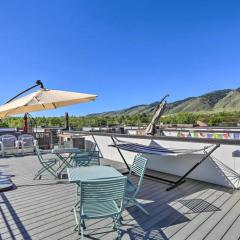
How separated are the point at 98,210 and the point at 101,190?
27 centimetres

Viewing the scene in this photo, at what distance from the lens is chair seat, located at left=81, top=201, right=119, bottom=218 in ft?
8.19

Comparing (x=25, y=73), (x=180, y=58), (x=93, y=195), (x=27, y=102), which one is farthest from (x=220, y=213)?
(x=180, y=58)

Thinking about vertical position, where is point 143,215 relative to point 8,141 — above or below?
below

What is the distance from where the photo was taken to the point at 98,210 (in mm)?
2572

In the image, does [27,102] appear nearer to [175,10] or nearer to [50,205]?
[50,205]

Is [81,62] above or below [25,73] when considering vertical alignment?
above

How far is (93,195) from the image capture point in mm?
2432

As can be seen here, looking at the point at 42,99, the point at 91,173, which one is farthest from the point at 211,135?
the point at 91,173

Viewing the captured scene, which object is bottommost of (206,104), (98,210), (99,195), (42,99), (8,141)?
(98,210)

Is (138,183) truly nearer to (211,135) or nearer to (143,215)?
(143,215)

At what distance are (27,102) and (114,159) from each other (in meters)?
3.70

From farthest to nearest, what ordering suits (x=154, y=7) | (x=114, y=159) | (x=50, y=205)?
1. (x=154, y=7)
2. (x=114, y=159)
3. (x=50, y=205)

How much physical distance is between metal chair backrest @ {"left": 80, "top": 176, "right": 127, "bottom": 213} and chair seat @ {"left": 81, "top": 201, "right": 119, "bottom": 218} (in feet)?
0.32

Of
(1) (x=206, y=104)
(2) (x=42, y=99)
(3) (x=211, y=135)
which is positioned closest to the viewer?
Result: (2) (x=42, y=99)
